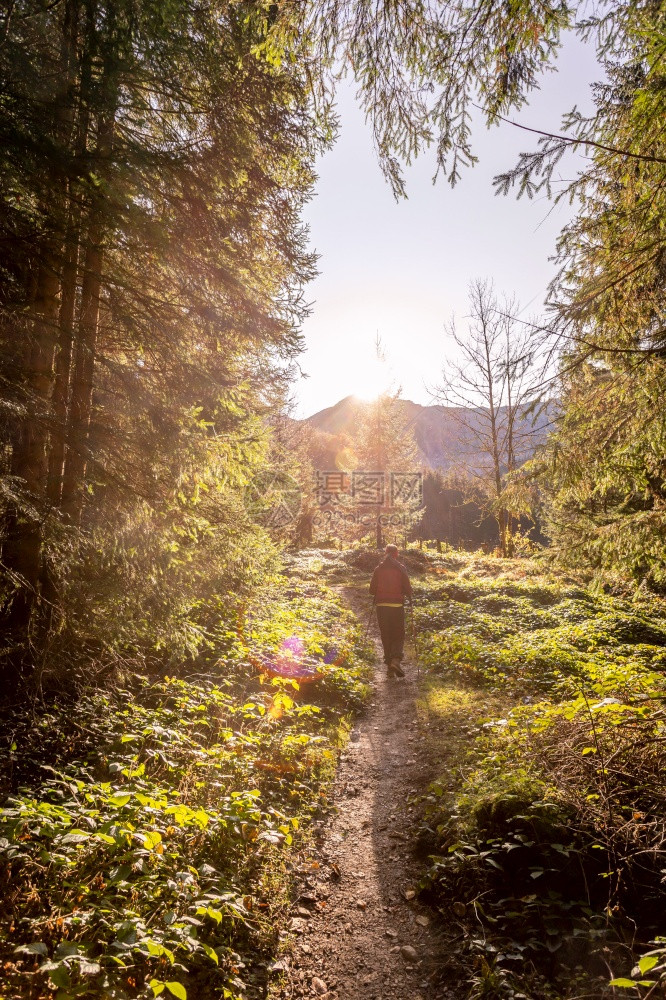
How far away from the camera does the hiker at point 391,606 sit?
10.3 metres

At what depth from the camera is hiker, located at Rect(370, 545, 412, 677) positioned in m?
10.3

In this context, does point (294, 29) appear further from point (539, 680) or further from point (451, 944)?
point (539, 680)

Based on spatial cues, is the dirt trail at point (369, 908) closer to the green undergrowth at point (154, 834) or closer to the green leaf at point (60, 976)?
the green undergrowth at point (154, 834)

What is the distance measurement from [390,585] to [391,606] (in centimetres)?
46

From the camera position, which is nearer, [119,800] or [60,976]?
[60,976]

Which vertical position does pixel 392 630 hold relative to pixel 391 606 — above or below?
below

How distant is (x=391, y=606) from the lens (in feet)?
33.8

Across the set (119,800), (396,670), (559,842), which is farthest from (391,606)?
(119,800)

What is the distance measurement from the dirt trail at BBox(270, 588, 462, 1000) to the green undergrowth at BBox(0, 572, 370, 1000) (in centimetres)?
24

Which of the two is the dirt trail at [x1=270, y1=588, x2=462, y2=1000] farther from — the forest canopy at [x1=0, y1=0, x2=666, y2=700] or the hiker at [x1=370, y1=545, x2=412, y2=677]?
the hiker at [x1=370, y1=545, x2=412, y2=677]

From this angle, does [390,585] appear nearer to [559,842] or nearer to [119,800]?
[559,842]

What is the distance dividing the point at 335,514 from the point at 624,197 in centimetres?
3221

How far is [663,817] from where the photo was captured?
3.22 m

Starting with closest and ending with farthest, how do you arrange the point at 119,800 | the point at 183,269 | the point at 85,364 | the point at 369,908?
1. the point at 119,800
2. the point at 369,908
3. the point at 85,364
4. the point at 183,269
